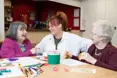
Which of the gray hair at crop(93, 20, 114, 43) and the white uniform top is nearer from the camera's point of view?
the gray hair at crop(93, 20, 114, 43)

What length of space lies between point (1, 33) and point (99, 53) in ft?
9.12

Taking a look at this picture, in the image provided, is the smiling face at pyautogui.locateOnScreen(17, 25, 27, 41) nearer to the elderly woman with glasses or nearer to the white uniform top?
the elderly woman with glasses

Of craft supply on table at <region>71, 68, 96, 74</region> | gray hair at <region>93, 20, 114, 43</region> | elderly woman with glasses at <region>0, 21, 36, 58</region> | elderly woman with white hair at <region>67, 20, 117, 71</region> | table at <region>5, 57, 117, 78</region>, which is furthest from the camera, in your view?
elderly woman with glasses at <region>0, 21, 36, 58</region>

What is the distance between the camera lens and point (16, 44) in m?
2.37

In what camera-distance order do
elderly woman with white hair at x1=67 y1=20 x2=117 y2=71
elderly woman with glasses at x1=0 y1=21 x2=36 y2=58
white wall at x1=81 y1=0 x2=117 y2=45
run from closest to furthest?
→ elderly woman with white hair at x1=67 y1=20 x2=117 y2=71
elderly woman with glasses at x1=0 y1=21 x2=36 y2=58
white wall at x1=81 y1=0 x2=117 y2=45

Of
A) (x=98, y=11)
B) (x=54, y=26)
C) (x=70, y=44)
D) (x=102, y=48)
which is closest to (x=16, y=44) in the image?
(x=54, y=26)

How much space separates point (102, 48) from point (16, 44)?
3.53ft

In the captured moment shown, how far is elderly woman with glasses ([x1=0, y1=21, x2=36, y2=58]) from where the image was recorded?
2.26 metres

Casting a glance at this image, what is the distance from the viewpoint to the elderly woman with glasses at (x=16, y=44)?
7.40 ft

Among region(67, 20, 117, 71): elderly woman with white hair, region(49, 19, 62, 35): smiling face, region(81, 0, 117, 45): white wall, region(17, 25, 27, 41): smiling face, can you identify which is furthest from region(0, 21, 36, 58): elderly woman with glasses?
region(81, 0, 117, 45): white wall

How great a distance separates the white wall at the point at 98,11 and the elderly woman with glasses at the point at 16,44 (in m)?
3.98

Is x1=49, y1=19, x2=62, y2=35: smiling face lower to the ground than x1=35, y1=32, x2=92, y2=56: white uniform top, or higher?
higher

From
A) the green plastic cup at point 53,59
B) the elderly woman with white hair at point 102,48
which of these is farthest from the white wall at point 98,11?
the green plastic cup at point 53,59

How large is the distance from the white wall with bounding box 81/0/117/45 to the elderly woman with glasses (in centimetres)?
398
